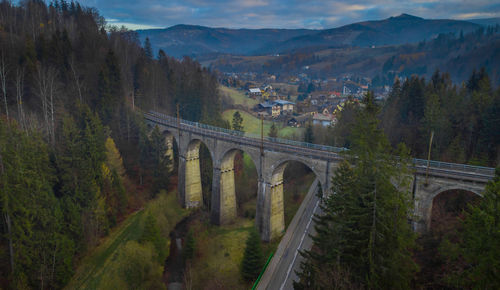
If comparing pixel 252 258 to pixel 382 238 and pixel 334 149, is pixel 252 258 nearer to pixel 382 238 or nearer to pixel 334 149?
pixel 334 149

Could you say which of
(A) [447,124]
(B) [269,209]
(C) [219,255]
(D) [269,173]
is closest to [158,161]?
(C) [219,255]

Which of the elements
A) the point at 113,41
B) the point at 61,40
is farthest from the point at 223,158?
the point at 113,41

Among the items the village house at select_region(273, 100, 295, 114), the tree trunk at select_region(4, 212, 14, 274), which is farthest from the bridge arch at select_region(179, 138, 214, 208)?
the village house at select_region(273, 100, 295, 114)

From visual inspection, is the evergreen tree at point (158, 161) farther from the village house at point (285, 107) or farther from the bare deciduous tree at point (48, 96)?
the village house at point (285, 107)

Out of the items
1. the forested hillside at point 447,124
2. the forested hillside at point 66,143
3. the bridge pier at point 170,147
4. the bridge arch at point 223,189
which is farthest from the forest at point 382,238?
the bridge pier at point 170,147

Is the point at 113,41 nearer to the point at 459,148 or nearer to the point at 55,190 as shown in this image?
the point at 55,190

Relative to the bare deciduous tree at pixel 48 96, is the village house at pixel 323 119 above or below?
below

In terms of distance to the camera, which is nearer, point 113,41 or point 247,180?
point 247,180
